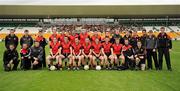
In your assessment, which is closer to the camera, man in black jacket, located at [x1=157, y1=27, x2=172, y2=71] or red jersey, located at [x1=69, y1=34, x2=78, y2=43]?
man in black jacket, located at [x1=157, y1=27, x2=172, y2=71]

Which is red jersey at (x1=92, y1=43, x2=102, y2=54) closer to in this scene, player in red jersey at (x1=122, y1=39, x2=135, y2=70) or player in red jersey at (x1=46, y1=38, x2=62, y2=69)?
player in red jersey at (x1=122, y1=39, x2=135, y2=70)

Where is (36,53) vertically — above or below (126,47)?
below

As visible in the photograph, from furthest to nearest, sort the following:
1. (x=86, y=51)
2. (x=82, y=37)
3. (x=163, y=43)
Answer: (x=82, y=37)
(x=163, y=43)
(x=86, y=51)

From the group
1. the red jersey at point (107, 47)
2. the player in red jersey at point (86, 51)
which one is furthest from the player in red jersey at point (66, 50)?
the red jersey at point (107, 47)

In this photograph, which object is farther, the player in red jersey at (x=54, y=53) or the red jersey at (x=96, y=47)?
the red jersey at (x=96, y=47)

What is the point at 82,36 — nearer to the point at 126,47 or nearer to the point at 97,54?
the point at 97,54

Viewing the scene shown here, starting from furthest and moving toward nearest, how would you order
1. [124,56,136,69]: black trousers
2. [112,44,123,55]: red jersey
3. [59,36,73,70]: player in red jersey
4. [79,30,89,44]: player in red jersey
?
[79,30,89,44]: player in red jersey
[112,44,123,55]: red jersey
[124,56,136,69]: black trousers
[59,36,73,70]: player in red jersey

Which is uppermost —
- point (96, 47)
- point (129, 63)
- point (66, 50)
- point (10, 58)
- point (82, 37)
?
point (82, 37)

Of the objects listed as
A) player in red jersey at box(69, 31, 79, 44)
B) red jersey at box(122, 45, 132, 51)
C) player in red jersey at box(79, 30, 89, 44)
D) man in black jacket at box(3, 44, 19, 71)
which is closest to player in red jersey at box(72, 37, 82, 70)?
player in red jersey at box(69, 31, 79, 44)

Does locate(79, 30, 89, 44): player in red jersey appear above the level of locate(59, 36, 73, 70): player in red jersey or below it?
above

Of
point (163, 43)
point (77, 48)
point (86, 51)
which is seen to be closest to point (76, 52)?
point (77, 48)

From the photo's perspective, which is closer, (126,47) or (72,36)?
(126,47)

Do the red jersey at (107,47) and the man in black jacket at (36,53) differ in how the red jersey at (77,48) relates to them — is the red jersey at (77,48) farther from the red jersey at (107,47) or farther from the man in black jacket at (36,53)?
the man in black jacket at (36,53)
